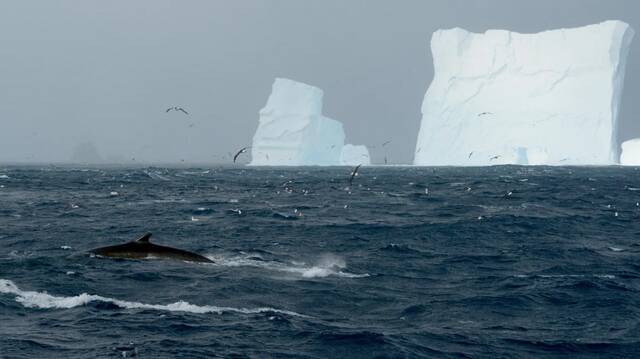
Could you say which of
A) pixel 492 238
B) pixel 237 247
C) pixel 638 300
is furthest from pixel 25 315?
pixel 492 238

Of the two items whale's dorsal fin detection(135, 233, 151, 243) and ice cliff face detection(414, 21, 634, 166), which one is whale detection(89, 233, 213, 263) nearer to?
whale's dorsal fin detection(135, 233, 151, 243)

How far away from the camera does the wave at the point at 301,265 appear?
17.2 meters

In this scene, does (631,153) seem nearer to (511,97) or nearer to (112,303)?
(511,97)

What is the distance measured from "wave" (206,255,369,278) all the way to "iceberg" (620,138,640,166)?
361 ft

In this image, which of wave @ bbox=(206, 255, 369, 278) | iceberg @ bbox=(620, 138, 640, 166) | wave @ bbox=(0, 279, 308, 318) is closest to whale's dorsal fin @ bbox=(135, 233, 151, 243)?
wave @ bbox=(0, 279, 308, 318)

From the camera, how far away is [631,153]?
120 metres

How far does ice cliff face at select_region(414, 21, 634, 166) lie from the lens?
4508 inches

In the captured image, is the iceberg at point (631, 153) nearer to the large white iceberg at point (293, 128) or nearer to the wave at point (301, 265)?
the large white iceberg at point (293, 128)

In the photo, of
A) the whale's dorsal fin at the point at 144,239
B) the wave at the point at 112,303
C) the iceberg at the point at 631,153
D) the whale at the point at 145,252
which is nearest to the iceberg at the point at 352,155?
the iceberg at the point at 631,153

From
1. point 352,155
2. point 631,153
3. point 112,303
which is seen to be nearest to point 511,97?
point 631,153

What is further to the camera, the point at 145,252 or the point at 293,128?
the point at 293,128

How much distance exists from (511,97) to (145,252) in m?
110

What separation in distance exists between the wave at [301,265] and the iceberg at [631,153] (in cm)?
11007

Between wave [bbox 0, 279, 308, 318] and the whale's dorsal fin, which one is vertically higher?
the whale's dorsal fin
